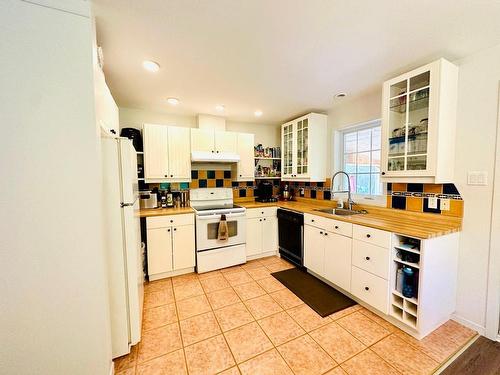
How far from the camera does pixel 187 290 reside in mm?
2309

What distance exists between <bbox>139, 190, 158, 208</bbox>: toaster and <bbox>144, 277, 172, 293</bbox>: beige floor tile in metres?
1.02

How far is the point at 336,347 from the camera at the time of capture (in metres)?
1.52

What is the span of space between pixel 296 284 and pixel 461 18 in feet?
8.69

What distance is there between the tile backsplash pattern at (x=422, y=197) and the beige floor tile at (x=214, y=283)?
219 centimetres

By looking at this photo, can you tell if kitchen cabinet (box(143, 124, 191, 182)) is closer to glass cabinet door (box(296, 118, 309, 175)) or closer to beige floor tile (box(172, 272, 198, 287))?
beige floor tile (box(172, 272, 198, 287))

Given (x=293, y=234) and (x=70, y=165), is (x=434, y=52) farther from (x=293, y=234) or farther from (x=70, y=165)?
(x=70, y=165)

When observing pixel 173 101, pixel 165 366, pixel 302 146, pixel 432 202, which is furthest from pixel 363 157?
pixel 165 366

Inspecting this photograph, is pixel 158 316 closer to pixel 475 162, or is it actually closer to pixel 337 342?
pixel 337 342

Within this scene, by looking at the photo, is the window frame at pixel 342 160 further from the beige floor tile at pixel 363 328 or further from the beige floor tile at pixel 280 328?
the beige floor tile at pixel 280 328

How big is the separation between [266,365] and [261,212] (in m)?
1.94

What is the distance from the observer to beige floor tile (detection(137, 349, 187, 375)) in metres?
1.33

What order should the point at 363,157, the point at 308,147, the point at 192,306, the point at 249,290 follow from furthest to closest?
the point at 308,147 < the point at 363,157 < the point at 249,290 < the point at 192,306

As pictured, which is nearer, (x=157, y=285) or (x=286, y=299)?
(x=286, y=299)

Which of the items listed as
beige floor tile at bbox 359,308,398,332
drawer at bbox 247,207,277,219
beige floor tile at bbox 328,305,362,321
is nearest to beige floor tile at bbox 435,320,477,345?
beige floor tile at bbox 359,308,398,332
